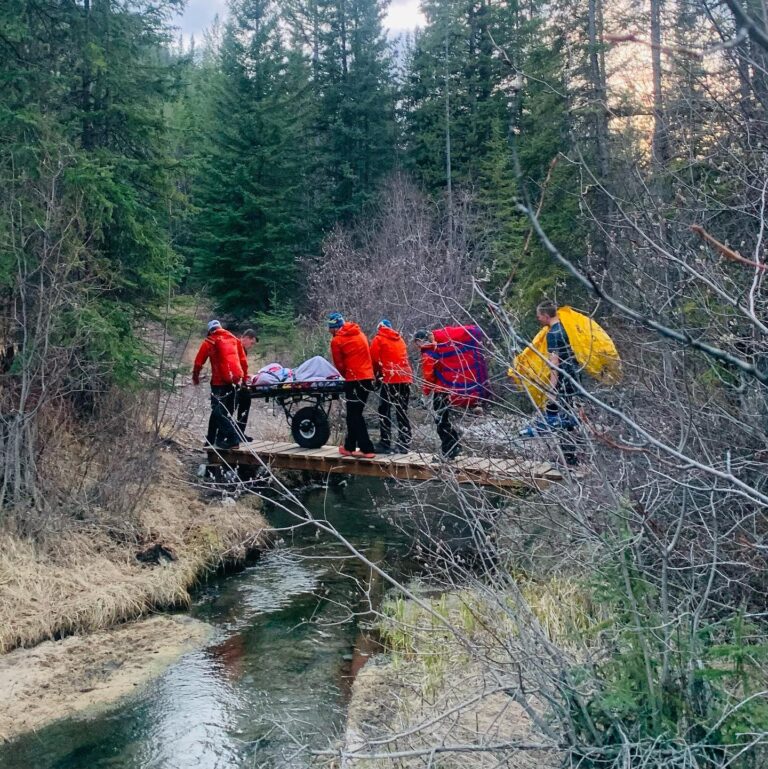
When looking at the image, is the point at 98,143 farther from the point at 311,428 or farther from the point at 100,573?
the point at 100,573

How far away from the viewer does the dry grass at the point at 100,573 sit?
7.66m

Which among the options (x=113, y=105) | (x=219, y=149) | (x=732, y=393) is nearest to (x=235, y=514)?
(x=113, y=105)

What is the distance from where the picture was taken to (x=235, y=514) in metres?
11.1

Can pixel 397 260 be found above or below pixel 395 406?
above

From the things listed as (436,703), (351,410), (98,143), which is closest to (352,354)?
(351,410)

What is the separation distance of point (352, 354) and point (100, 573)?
3.86 metres

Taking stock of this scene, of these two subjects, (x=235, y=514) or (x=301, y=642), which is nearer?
(x=301, y=642)

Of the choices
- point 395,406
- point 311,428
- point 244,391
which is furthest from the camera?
point 311,428

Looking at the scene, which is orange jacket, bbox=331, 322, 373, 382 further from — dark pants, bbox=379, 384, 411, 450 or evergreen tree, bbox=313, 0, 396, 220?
evergreen tree, bbox=313, 0, 396, 220

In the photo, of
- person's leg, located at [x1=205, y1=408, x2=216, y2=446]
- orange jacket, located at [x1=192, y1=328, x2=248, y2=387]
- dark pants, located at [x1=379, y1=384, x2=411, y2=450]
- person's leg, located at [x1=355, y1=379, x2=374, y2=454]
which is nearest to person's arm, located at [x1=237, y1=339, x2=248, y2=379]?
orange jacket, located at [x1=192, y1=328, x2=248, y2=387]

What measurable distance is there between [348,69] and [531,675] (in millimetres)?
30347

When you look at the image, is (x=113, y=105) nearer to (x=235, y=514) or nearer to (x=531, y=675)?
(x=235, y=514)

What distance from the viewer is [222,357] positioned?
431 inches

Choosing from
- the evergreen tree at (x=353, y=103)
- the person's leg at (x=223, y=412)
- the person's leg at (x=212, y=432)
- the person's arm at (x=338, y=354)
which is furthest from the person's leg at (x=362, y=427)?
the evergreen tree at (x=353, y=103)
